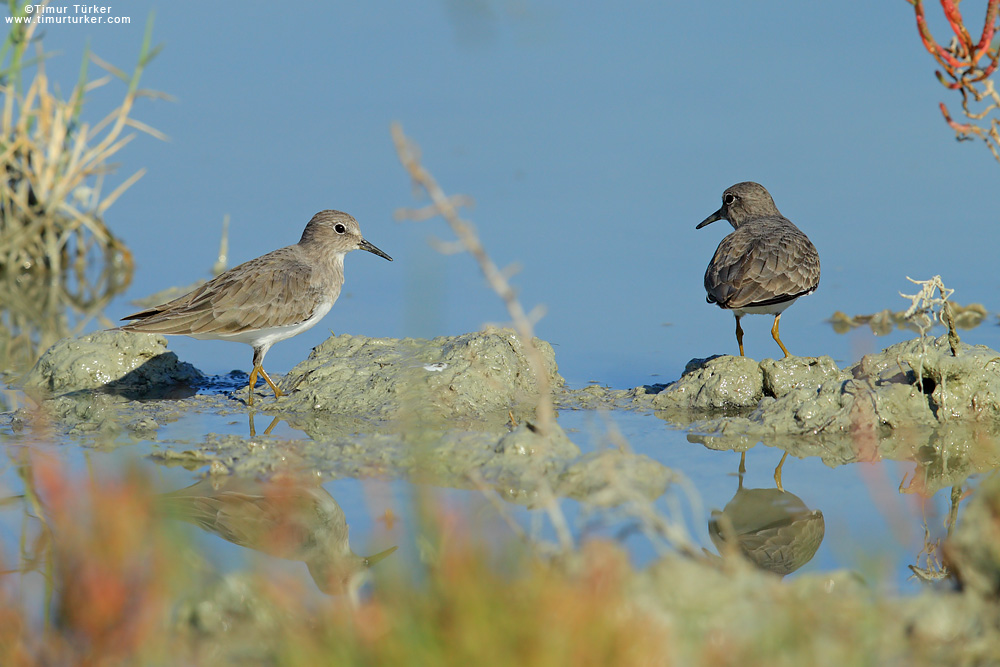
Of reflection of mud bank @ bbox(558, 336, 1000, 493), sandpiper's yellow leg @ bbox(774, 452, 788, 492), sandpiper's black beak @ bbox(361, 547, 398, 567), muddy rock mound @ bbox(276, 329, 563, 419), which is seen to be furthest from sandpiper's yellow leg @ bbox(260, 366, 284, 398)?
sandpiper's yellow leg @ bbox(774, 452, 788, 492)

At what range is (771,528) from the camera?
18.2ft

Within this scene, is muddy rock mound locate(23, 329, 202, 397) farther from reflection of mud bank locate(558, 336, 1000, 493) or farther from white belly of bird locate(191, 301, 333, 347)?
reflection of mud bank locate(558, 336, 1000, 493)

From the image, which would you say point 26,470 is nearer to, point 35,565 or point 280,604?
point 35,565

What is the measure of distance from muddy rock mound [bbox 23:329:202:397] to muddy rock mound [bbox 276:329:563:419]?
3.42 feet

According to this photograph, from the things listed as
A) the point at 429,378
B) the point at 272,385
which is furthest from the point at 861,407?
the point at 272,385

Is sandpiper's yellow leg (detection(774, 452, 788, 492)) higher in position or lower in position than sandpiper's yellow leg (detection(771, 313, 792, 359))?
lower

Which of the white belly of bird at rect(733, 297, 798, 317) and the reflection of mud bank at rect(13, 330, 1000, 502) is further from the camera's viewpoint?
the white belly of bird at rect(733, 297, 798, 317)

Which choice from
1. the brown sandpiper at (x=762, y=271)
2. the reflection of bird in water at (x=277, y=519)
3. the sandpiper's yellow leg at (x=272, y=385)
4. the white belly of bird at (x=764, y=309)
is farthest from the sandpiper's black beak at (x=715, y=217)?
the reflection of bird in water at (x=277, y=519)

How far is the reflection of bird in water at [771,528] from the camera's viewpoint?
520cm

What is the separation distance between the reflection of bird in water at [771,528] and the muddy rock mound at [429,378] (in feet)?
7.48

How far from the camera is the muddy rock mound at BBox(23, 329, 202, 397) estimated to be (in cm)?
835

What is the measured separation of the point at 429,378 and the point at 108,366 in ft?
8.77

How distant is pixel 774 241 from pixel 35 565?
6137 millimetres

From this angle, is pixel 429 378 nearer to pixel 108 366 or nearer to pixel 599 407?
pixel 599 407
